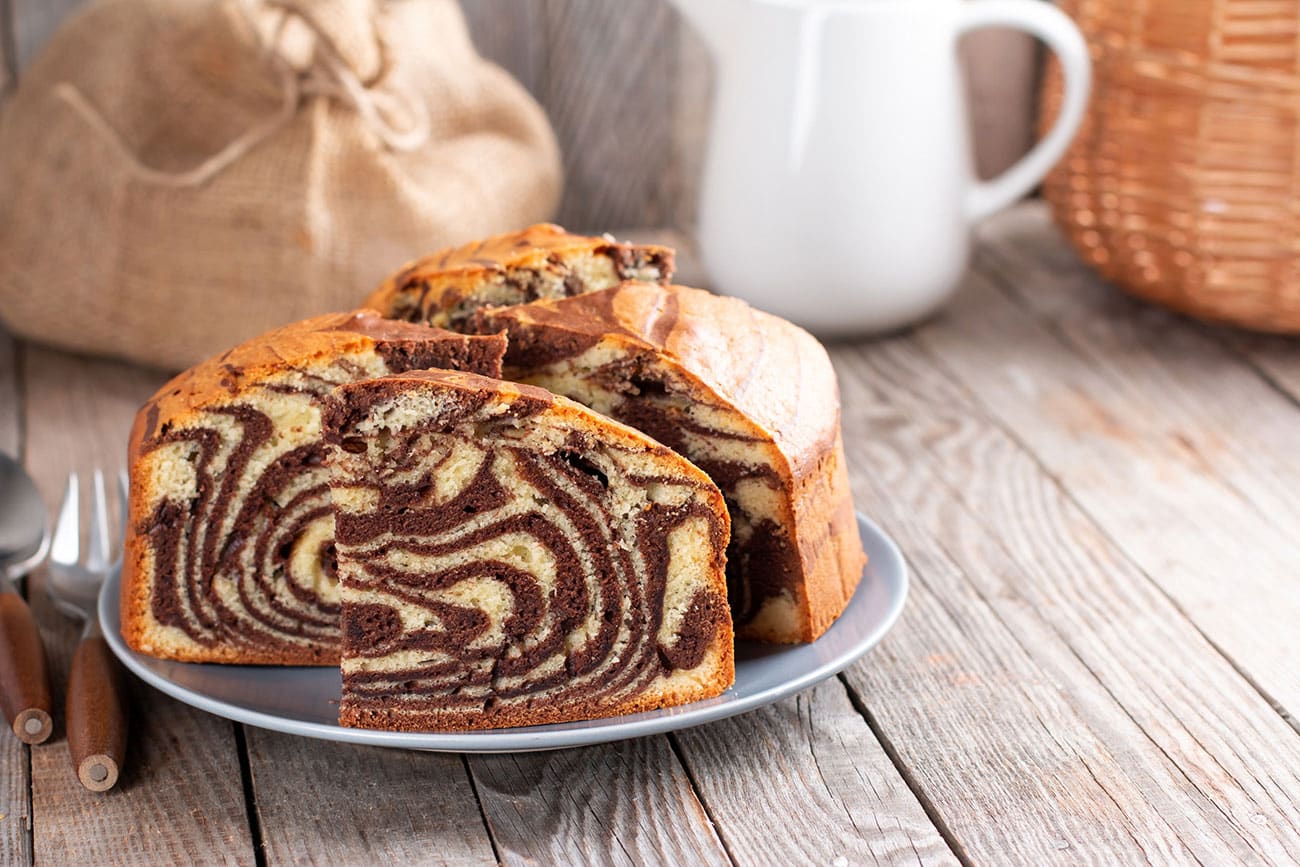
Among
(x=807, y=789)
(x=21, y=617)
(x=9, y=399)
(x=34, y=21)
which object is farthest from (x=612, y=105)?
(x=807, y=789)

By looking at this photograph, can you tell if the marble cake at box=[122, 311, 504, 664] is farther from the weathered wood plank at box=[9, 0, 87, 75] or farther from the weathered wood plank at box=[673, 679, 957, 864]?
the weathered wood plank at box=[9, 0, 87, 75]

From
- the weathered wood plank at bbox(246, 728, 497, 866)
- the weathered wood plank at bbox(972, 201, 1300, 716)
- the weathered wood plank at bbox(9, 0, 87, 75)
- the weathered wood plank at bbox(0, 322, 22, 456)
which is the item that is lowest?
the weathered wood plank at bbox(0, 322, 22, 456)

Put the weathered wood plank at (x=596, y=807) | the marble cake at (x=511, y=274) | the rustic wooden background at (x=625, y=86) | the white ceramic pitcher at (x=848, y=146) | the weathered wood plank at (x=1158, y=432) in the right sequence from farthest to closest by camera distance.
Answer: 1. the rustic wooden background at (x=625, y=86)
2. the white ceramic pitcher at (x=848, y=146)
3. the weathered wood plank at (x=1158, y=432)
4. the marble cake at (x=511, y=274)
5. the weathered wood plank at (x=596, y=807)

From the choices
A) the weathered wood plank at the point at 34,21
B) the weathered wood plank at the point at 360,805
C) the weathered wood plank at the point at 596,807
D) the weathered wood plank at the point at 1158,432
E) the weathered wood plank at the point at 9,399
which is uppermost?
the weathered wood plank at the point at 34,21

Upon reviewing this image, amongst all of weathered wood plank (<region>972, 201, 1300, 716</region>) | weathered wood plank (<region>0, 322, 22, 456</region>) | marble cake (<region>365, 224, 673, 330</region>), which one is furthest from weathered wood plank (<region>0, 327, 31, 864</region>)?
weathered wood plank (<region>972, 201, 1300, 716</region>)

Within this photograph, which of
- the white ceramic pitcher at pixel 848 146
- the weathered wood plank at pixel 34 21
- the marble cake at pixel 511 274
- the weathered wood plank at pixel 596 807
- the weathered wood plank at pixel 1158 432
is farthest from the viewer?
the weathered wood plank at pixel 34 21

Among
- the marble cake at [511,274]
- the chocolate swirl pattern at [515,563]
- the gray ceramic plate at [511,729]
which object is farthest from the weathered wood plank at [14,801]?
the marble cake at [511,274]

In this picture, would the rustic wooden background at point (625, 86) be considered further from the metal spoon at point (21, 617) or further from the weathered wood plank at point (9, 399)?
the metal spoon at point (21, 617)
